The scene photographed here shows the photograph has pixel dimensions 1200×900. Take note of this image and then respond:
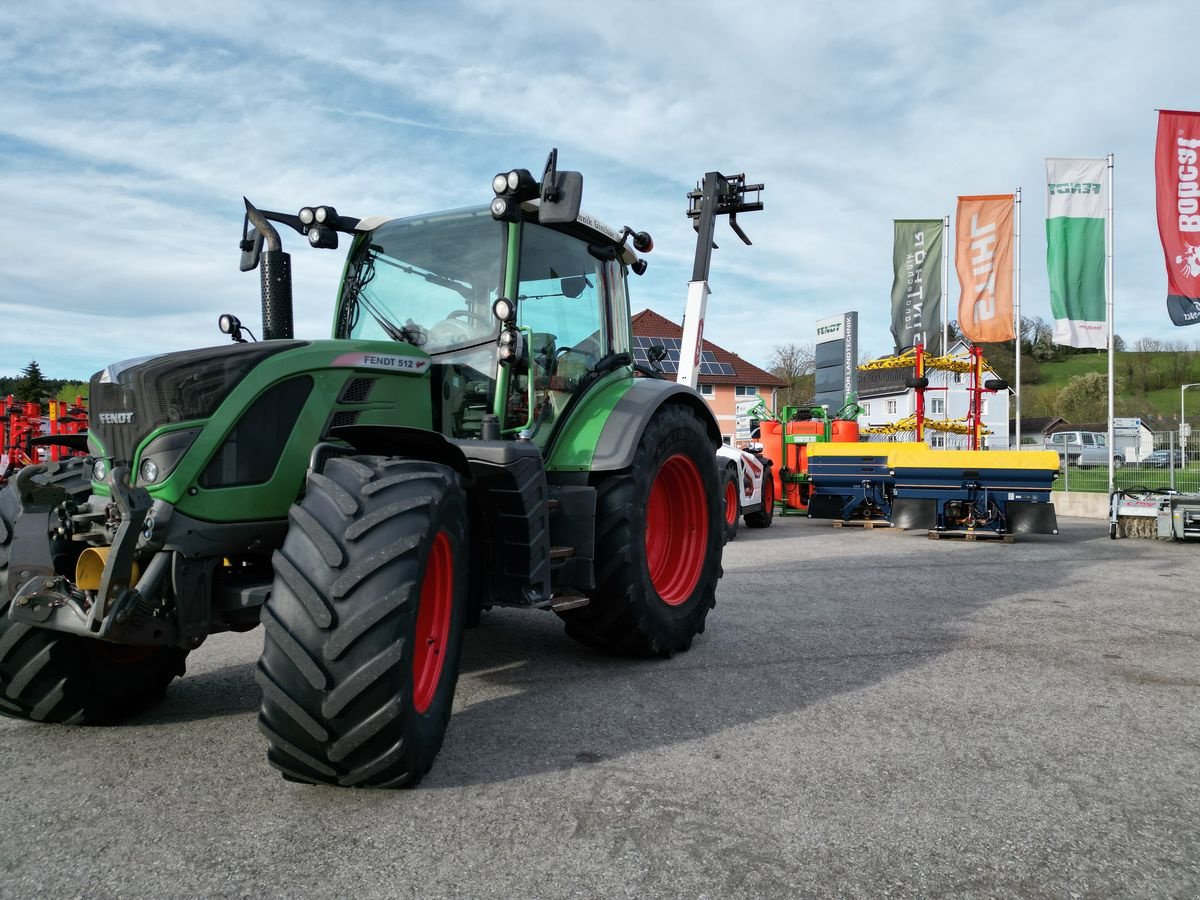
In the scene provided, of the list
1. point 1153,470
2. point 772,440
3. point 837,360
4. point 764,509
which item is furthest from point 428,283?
point 837,360

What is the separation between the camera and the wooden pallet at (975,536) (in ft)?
39.9

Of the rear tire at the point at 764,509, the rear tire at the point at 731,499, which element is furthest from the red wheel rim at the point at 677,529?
the rear tire at the point at 764,509

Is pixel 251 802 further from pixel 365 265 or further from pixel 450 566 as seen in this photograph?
pixel 365 265

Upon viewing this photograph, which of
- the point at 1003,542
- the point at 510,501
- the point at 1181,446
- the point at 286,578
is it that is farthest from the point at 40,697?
the point at 1181,446

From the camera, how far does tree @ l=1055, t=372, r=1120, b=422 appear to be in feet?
179

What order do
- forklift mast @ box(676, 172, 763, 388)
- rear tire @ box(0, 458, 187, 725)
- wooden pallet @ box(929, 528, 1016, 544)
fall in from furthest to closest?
wooden pallet @ box(929, 528, 1016, 544), forklift mast @ box(676, 172, 763, 388), rear tire @ box(0, 458, 187, 725)

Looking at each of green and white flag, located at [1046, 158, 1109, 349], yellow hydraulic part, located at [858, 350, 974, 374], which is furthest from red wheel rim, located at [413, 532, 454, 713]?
green and white flag, located at [1046, 158, 1109, 349]

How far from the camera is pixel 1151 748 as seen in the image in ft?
12.0

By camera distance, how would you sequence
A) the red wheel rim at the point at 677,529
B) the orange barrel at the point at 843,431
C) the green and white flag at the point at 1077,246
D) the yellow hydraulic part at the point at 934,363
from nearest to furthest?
the red wheel rim at the point at 677,529
the yellow hydraulic part at the point at 934,363
the green and white flag at the point at 1077,246
the orange barrel at the point at 843,431

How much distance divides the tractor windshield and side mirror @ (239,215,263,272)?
0.46 metres

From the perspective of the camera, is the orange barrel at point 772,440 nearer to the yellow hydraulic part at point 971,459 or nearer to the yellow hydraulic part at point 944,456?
the yellow hydraulic part at point 944,456

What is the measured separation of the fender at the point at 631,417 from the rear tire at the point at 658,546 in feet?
0.32

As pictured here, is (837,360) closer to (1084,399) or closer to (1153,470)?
(1153,470)

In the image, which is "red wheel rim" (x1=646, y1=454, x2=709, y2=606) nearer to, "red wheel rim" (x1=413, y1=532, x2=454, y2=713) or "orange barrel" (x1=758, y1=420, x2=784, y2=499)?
"red wheel rim" (x1=413, y1=532, x2=454, y2=713)
